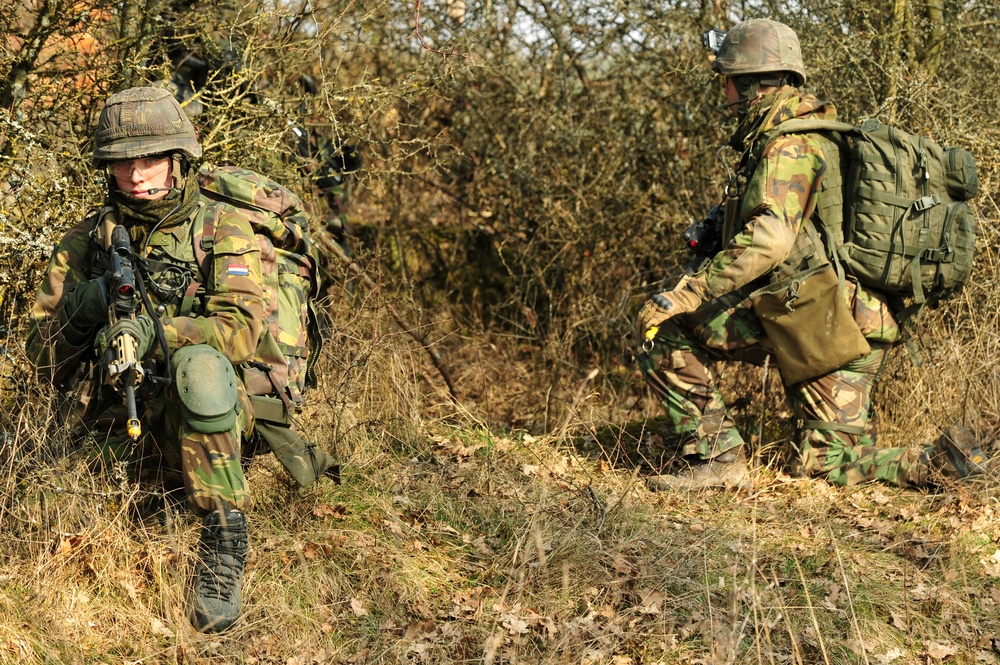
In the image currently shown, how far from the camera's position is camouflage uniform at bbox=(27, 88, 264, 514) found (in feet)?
12.0

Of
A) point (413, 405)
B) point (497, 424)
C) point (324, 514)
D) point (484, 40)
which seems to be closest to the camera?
point (324, 514)

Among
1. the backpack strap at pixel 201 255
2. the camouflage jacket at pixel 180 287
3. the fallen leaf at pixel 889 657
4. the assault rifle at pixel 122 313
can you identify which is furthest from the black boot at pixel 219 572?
the fallen leaf at pixel 889 657

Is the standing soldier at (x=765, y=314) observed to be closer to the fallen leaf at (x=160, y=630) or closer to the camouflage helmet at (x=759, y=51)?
the camouflage helmet at (x=759, y=51)

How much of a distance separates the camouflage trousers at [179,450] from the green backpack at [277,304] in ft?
0.50

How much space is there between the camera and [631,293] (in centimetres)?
706

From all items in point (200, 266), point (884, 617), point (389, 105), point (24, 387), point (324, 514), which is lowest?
point (884, 617)

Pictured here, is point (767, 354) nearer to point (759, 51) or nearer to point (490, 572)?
point (759, 51)

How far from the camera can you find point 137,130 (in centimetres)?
381

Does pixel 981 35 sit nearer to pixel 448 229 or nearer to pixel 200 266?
pixel 448 229

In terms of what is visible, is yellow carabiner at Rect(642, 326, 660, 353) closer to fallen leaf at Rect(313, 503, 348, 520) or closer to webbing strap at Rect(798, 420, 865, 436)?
webbing strap at Rect(798, 420, 865, 436)

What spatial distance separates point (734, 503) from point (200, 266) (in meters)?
2.53

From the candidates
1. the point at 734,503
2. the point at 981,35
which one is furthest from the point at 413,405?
the point at 981,35

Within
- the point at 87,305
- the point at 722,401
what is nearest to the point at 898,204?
the point at 722,401

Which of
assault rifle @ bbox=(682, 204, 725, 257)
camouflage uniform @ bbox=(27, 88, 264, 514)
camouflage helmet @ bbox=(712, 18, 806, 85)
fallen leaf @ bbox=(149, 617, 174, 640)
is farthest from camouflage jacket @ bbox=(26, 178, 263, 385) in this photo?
camouflage helmet @ bbox=(712, 18, 806, 85)
